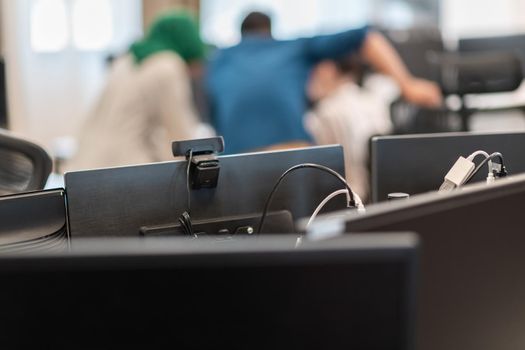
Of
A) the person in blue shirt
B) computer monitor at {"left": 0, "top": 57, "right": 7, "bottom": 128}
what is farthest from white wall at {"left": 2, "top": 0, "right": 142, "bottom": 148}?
computer monitor at {"left": 0, "top": 57, "right": 7, "bottom": 128}

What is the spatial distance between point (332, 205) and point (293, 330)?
691 mm

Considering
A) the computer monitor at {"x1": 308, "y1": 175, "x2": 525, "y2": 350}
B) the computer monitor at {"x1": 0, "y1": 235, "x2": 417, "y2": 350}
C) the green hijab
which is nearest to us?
the computer monitor at {"x1": 0, "y1": 235, "x2": 417, "y2": 350}

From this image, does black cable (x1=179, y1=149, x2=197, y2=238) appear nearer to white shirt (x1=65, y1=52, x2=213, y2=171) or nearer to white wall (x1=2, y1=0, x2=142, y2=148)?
white shirt (x1=65, y1=52, x2=213, y2=171)

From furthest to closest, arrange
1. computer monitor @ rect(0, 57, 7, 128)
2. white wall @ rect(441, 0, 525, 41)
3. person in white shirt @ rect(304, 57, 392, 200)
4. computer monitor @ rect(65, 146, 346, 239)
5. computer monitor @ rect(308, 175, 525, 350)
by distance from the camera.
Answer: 1. white wall @ rect(441, 0, 525, 41)
2. person in white shirt @ rect(304, 57, 392, 200)
3. computer monitor @ rect(0, 57, 7, 128)
4. computer monitor @ rect(65, 146, 346, 239)
5. computer monitor @ rect(308, 175, 525, 350)

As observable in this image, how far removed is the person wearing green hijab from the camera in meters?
3.14

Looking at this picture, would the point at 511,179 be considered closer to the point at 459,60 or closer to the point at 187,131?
the point at 187,131

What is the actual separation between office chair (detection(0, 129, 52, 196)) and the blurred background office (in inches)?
110

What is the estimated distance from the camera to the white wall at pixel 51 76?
5.21m

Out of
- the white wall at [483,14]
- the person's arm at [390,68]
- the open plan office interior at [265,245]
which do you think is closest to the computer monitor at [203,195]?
the open plan office interior at [265,245]

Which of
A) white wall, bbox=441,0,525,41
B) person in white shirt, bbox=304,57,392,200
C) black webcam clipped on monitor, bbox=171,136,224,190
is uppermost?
white wall, bbox=441,0,525,41

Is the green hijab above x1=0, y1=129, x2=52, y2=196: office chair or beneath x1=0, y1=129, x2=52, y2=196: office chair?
above

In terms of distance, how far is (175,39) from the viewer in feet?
11.0

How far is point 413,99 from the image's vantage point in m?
3.68

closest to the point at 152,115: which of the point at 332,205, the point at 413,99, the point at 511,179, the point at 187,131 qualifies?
the point at 187,131
